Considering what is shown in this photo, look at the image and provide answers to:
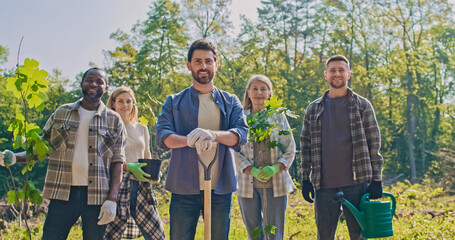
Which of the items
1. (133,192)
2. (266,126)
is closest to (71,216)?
(133,192)

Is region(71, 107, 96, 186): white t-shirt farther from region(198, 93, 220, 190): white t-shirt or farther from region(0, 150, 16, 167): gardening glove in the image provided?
region(198, 93, 220, 190): white t-shirt

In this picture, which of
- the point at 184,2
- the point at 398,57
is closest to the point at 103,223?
the point at 184,2

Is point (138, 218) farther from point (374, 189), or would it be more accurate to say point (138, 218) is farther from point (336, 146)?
point (374, 189)

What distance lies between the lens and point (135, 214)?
3.98 m

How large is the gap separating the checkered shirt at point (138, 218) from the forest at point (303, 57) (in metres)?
13.4

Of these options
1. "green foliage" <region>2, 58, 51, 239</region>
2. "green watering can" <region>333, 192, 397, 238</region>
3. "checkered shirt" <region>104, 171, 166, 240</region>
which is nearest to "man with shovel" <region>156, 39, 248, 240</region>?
"green foliage" <region>2, 58, 51, 239</region>

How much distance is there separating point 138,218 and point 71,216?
1371mm

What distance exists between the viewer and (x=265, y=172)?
347 cm

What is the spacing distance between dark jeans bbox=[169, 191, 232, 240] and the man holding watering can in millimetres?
1096

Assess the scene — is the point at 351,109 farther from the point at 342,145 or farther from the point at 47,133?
the point at 47,133

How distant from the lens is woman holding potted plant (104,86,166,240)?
3852mm

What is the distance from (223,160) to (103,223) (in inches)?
36.2

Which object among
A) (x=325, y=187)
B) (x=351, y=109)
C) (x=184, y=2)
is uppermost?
(x=184, y=2)

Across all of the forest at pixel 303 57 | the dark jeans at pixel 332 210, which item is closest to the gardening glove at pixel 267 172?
the dark jeans at pixel 332 210
